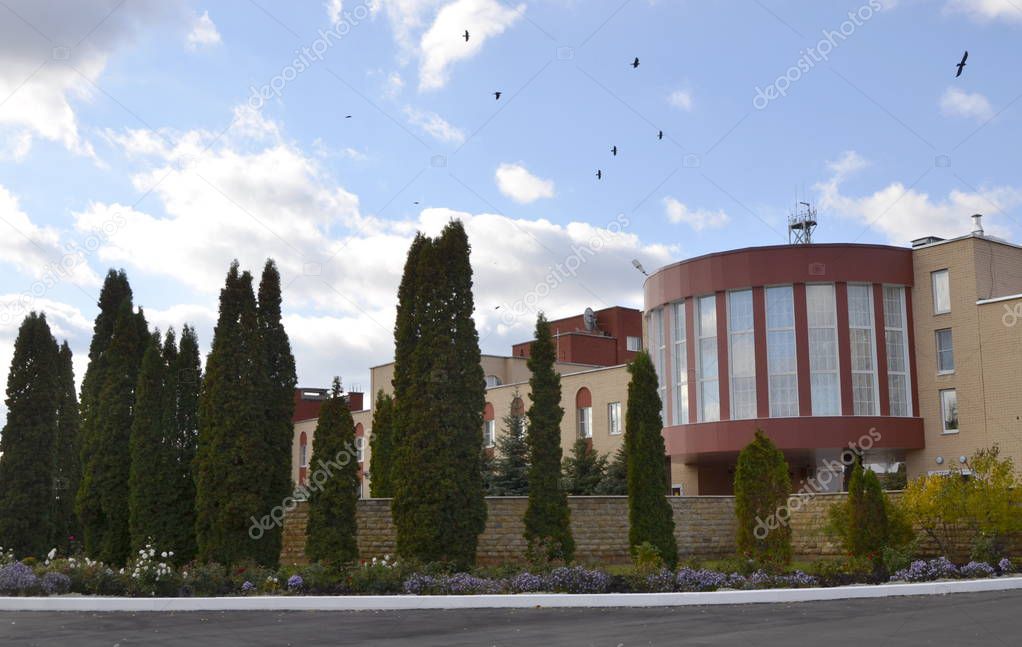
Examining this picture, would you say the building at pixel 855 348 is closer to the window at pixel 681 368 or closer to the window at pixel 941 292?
the window at pixel 941 292

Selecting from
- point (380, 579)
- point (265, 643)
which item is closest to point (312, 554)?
point (380, 579)

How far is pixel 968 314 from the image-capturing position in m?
34.8

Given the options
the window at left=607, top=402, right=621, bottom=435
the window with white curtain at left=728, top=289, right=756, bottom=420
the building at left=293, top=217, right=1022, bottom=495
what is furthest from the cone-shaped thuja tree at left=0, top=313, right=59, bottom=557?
the window at left=607, top=402, right=621, bottom=435

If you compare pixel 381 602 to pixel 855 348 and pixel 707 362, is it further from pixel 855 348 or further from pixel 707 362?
pixel 855 348

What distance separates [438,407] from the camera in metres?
21.6

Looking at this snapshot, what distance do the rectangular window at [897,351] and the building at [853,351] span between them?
0.15 feet

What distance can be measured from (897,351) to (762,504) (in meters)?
16.8

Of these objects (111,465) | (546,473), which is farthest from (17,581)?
(546,473)

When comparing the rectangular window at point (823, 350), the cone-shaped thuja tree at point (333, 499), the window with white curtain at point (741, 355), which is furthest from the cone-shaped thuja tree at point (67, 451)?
the rectangular window at point (823, 350)

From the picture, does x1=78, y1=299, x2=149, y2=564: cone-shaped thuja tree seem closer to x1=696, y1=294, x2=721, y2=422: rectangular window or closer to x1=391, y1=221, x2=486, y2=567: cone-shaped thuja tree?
x1=391, y1=221, x2=486, y2=567: cone-shaped thuja tree

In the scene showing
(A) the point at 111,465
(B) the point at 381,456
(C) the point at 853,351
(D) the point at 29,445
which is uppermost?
(C) the point at 853,351

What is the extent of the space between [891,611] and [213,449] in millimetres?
13656

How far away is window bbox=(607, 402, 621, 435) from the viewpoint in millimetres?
45344

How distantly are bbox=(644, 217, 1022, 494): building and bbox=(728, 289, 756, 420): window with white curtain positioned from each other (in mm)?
42
